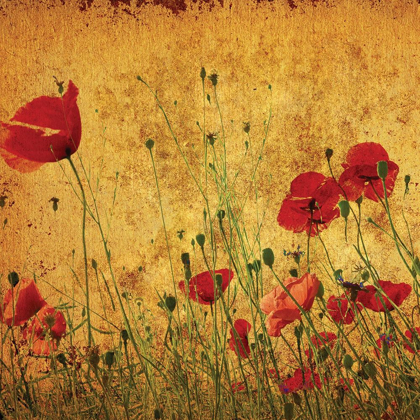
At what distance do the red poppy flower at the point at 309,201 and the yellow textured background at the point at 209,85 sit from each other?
794mm

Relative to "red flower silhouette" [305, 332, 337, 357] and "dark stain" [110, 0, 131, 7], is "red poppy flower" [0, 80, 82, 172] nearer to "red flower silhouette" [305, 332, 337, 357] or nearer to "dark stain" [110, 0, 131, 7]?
"red flower silhouette" [305, 332, 337, 357]

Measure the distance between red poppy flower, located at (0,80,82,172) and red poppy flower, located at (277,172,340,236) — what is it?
11.2 inches

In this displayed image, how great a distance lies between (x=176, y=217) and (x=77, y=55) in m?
0.57

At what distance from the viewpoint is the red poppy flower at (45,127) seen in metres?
0.64

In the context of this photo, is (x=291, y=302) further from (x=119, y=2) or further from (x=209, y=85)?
(x=119, y=2)

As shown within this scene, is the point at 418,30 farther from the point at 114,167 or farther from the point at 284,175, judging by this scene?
the point at 114,167

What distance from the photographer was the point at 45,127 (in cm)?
65

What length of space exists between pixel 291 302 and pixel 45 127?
36cm

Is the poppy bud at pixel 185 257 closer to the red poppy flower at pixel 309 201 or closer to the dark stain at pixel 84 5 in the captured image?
the red poppy flower at pixel 309 201

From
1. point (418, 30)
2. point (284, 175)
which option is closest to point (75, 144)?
point (284, 175)

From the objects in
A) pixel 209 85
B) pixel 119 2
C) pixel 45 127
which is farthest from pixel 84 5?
pixel 45 127

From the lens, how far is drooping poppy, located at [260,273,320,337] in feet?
1.73

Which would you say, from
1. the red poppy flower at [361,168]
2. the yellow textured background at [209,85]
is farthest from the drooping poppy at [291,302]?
the yellow textured background at [209,85]

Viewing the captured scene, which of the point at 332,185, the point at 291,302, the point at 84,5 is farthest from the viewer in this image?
the point at 84,5
